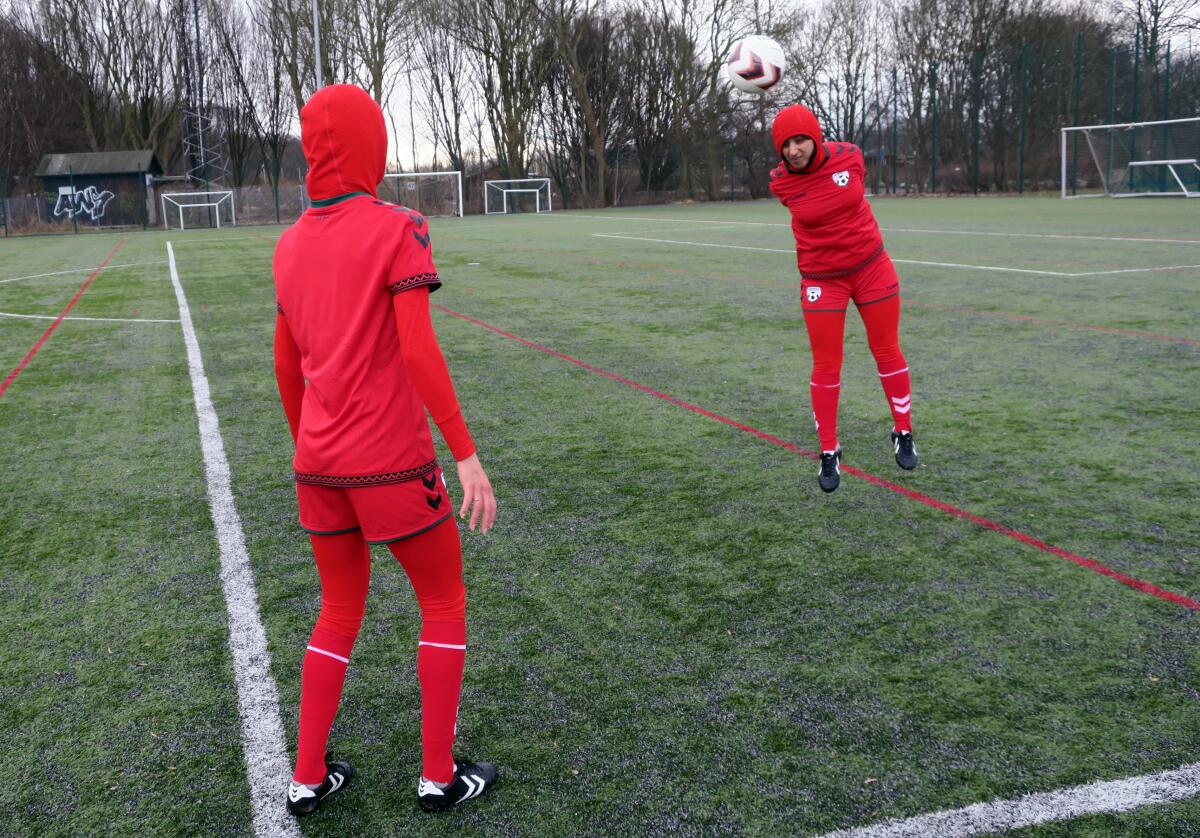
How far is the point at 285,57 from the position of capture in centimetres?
5509

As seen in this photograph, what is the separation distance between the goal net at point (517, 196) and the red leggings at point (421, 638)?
156ft

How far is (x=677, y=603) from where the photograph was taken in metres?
3.99

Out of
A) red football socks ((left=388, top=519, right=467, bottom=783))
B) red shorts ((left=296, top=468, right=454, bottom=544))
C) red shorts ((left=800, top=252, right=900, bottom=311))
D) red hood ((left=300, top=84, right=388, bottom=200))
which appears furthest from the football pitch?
red hood ((left=300, top=84, right=388, bottom=200))

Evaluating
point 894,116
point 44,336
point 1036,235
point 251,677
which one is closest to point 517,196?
point 894,116

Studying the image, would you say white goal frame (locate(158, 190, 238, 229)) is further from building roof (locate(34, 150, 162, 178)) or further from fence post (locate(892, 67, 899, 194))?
fence post (locate(892, 67, 899, 194))

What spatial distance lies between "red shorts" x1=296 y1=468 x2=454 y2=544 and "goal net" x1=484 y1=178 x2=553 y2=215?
4754 centimetres

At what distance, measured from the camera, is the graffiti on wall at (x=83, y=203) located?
4462 cm

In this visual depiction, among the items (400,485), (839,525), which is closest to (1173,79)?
(839,525)

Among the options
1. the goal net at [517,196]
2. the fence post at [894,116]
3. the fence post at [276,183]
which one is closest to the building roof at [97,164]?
the fence post at [276,183]

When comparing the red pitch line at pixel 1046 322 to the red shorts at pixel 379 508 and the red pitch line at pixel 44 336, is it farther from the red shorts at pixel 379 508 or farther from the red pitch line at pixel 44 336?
the red pitch line at pixel 44 336

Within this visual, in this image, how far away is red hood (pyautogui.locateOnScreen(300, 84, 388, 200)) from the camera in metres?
2.47

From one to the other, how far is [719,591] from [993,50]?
45.2 m

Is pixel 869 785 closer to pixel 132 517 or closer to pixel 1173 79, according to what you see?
pixel 132 517

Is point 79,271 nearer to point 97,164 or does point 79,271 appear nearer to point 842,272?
point 842,272
